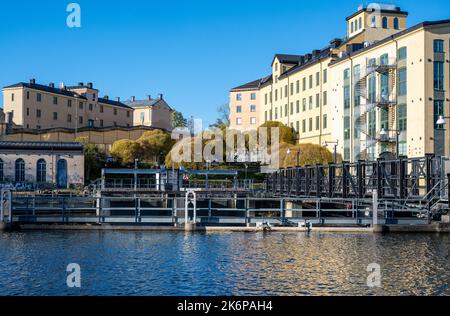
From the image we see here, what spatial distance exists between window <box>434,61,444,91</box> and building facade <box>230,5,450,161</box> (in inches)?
3.4

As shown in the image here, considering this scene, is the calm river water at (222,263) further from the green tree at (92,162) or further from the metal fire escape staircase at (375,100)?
the green tree at (92,162)

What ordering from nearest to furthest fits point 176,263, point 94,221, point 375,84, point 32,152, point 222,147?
point 176,263
point 94,221
point 375,84
point 32,152
point 222,147

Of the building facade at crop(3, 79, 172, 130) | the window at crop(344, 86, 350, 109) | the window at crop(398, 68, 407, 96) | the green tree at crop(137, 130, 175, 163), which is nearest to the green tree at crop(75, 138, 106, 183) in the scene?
the green tree at crop(137, 130, 175, 163)

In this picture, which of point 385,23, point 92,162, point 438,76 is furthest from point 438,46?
point 92,162

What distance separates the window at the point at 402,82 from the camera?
193 feet

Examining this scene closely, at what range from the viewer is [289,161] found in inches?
2862

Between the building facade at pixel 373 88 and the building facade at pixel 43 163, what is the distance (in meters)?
30.7

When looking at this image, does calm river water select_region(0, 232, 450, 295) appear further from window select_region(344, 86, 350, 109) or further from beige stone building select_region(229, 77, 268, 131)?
beige stone building select_region(229, 77, 268, 131)

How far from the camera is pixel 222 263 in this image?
19.8m

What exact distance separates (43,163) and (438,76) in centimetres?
4947

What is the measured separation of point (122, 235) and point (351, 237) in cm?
995
